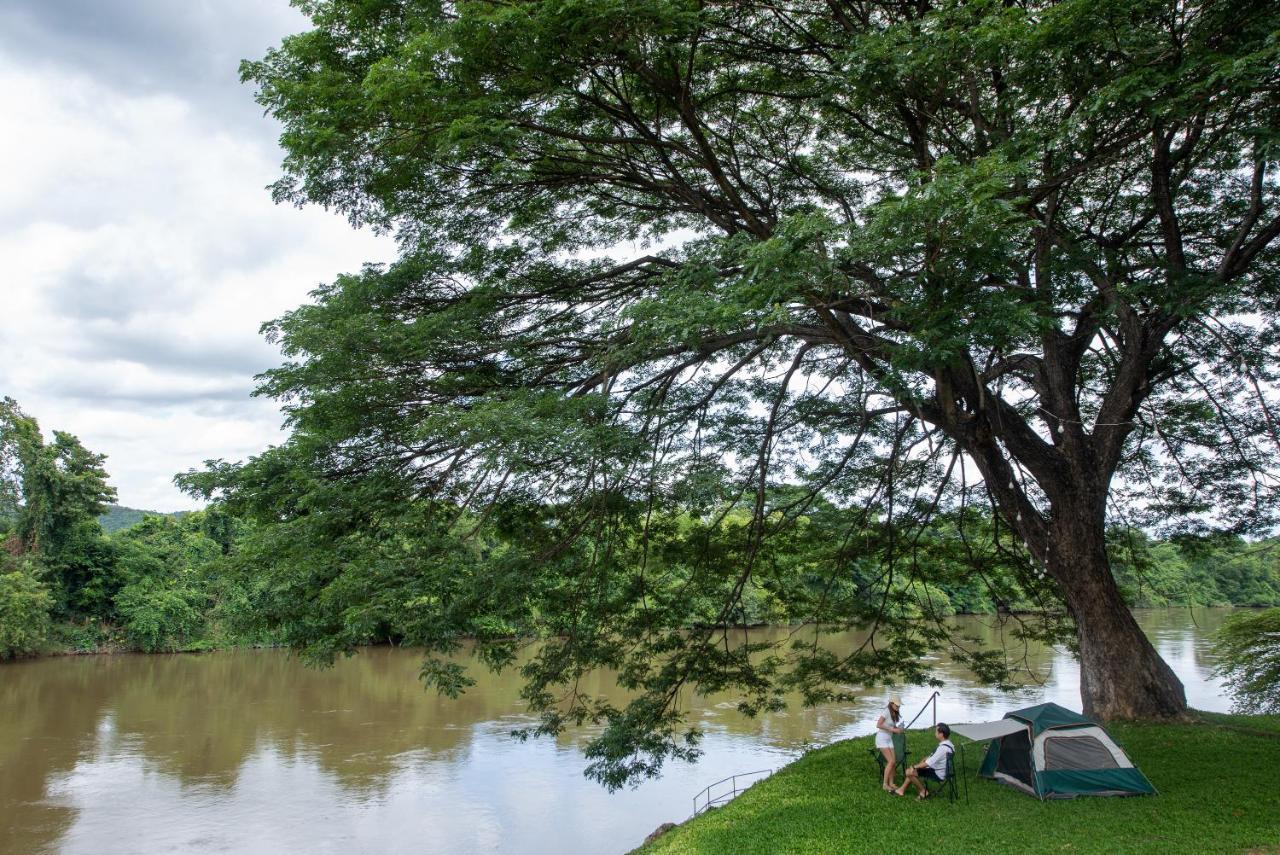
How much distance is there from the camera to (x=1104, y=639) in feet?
28.9

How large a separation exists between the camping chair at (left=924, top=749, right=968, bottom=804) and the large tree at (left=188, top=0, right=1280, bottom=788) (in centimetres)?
246

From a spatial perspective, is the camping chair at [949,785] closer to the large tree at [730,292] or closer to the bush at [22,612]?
the large tree at [730,292]

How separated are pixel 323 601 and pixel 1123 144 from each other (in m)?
7.35

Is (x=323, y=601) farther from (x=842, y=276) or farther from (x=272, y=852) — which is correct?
(x=272, y=852)

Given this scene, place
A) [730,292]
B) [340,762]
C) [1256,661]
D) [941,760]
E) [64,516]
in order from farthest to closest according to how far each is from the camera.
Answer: [64,516] < [340,762] < [1256,661] < [941,760] < [730,292]

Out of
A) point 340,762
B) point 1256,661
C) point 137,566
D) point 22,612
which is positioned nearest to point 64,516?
point 137,566

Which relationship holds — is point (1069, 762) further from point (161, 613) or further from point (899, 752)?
point (161, 613)

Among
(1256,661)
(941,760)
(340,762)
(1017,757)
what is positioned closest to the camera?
(941,760)

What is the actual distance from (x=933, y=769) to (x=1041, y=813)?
994 mm

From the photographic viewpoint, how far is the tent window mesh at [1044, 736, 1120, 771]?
7160mm

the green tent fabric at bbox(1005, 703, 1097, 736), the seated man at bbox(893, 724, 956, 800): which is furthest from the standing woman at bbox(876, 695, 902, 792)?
the green tent fabric at bbox(1005, 703, 1097, 736)

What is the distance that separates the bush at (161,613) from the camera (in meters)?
31.1

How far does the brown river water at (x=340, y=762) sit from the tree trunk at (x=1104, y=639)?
19.9ft

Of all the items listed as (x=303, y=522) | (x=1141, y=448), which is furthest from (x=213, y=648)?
(x=1141, y=448)
